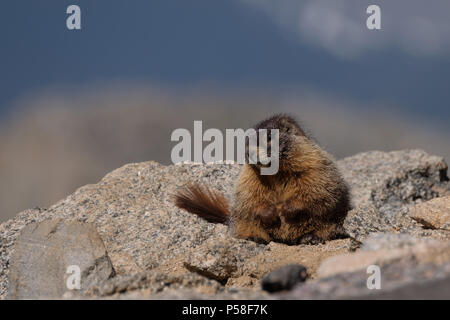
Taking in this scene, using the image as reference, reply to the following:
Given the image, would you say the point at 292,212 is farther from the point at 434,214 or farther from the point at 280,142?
the point at 434,214

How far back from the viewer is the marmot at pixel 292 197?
6.85 metres

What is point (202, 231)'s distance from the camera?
24.7 feet

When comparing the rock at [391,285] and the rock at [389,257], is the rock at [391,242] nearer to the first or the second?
the rock at [389,257]

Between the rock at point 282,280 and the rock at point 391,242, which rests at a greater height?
the rock at point 391,242

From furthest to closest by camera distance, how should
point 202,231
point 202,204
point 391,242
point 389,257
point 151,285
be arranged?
point 202,204, point 202,231, point 151,285, point 391,242, point 389,257

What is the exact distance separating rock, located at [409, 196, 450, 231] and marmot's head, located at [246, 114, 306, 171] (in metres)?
2.01

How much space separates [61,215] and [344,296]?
4877 mm

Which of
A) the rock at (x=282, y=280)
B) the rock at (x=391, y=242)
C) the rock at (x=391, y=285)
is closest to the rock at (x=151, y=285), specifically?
the rock at (x=282, y=280)

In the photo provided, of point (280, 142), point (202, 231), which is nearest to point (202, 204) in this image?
point (202, 231)

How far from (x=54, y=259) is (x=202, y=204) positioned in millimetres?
2403

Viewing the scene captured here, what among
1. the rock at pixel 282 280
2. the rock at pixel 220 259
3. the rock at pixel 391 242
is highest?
the rock at pixel 391 242

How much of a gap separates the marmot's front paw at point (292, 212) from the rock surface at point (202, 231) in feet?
1.01

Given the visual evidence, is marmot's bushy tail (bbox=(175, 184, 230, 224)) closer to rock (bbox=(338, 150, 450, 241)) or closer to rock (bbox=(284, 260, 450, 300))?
rock (bbox=(338, 150, 450, 241))
